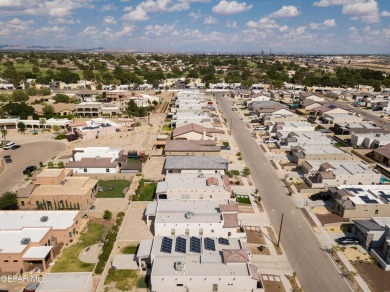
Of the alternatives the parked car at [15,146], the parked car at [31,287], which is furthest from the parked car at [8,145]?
the parked car at [31,287]

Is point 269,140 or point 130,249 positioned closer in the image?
point 130,249

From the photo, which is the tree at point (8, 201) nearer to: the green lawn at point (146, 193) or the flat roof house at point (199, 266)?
the green lawn at point (146, 193)

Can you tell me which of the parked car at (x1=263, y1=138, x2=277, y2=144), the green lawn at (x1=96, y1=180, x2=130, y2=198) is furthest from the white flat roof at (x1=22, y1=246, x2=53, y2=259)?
the parked car at (x1=263, y1=138, x2=277, y2=144)

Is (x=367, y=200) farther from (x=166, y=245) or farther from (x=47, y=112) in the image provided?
(x=47, y=112)

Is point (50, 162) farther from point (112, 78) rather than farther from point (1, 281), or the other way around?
point (112, 78)

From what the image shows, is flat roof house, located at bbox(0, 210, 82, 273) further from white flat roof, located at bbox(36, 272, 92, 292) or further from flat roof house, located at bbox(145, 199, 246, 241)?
flat roof house, located at bbox(145, 199, 246, 241)

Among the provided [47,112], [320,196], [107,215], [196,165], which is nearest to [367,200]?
[320,196]

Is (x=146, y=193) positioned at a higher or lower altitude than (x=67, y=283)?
lower
